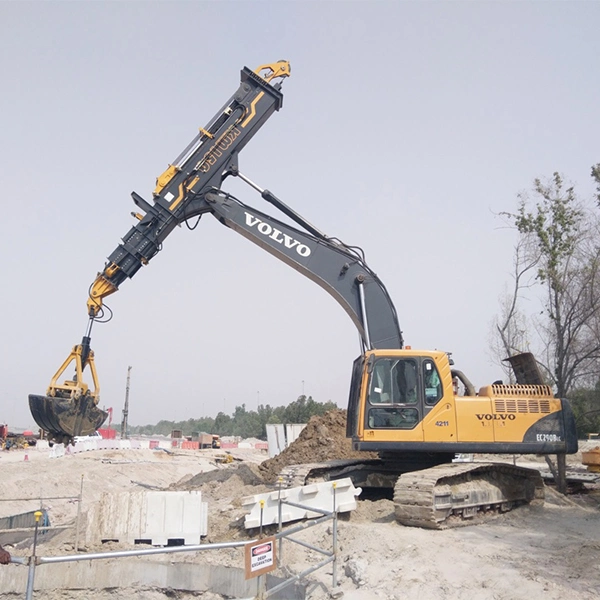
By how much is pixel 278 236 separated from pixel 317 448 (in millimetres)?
5471

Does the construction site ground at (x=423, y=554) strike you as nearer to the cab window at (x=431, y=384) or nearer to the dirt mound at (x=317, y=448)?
the dirt mound at (x=317, y=448)

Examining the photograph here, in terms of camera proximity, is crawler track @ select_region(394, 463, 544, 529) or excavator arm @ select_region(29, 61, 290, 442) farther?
excavator arm @ select_region(29, 61, 290, 442)

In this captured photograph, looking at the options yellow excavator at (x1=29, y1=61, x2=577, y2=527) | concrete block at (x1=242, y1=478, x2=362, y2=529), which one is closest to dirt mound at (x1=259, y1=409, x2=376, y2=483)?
yellow excavator at (x1=29, y1=61, x2=577, y2=527)

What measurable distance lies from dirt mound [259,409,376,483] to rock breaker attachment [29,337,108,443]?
166 inches

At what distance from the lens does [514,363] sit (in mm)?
12250

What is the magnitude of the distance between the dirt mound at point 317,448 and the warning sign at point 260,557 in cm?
780

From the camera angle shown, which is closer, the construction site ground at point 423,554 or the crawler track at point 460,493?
the construction site ground at point 423,554

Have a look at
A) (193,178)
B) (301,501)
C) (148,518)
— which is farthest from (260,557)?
(193,178)

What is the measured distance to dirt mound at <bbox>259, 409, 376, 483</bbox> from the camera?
46.4ft

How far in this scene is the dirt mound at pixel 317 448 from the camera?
14.2 meters

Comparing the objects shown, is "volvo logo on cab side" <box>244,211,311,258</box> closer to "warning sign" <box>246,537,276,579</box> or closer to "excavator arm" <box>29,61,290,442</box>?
"excavator arm" <box>29,61,290,442</box>

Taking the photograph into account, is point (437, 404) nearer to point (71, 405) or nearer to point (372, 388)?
point (372, 388)

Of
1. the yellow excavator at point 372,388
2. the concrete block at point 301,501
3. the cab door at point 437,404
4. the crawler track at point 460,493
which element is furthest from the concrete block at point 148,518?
the cab door at point 437,404

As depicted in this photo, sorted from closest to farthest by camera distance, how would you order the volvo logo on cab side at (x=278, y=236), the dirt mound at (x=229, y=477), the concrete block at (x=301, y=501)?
the concrete block at (x=301, y=501)
the volvo logo on cab side at (x=278, y=236)
the dirt mound at (x=229, y=477)
